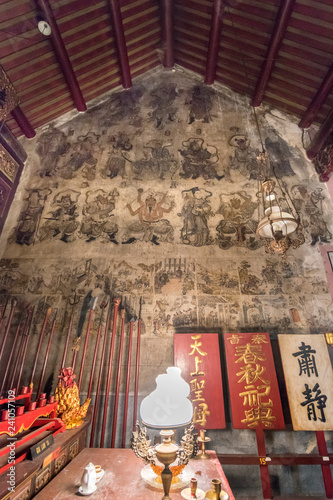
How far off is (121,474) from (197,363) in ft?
7.34

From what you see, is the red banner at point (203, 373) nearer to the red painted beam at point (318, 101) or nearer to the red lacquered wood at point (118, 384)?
the red lacquered wood at point (118, 384)

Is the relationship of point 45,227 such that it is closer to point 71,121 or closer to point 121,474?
point 71,121

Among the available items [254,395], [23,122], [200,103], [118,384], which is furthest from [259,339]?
[23,122]

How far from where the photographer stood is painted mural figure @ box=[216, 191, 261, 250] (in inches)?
214

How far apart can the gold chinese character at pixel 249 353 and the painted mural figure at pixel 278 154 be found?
3.81m

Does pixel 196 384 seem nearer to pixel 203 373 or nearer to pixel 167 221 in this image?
pixel 203 373

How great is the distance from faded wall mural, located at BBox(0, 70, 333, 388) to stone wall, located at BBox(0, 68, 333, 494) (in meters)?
0.02

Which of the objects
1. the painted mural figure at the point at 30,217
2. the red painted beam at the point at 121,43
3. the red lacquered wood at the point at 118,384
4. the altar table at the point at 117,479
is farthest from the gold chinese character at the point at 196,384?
the red painted beam at the point at 121,43

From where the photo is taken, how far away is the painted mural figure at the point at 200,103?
6824mm

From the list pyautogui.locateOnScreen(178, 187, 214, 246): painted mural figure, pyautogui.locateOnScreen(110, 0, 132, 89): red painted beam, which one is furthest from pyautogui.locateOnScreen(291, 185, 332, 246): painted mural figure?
pyautogui.locateOnScreen(110, 0, 132, 89): red painted beam

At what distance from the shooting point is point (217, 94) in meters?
7.05

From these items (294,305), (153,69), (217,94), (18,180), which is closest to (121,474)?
(294,305)

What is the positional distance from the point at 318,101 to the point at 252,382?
557 centimetres

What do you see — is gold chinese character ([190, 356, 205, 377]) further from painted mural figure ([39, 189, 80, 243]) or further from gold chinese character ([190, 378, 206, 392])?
painted mural figure ([39, 189, 80, 243])
